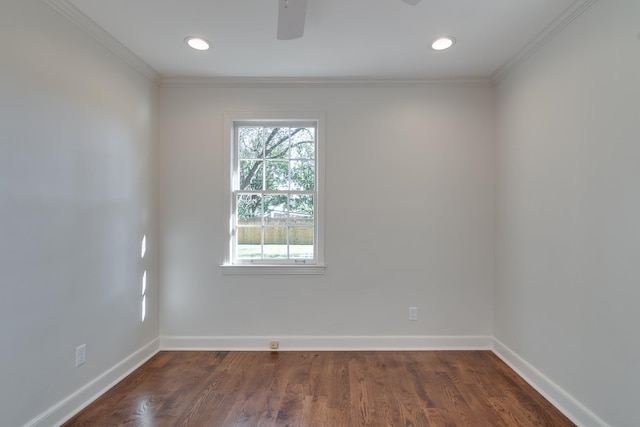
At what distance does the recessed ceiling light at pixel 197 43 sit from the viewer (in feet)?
7.34

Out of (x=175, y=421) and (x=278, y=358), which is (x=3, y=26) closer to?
(x=175, y=421)

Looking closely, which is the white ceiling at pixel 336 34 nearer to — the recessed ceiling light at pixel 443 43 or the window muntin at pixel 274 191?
the recessed ceiling light at pixel 443 43

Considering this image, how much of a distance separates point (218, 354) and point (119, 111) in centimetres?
215

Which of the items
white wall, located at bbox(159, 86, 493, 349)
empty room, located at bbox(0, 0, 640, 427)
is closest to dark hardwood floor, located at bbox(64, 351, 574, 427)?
empty room, located at bbox(0, 0, 640, 427)

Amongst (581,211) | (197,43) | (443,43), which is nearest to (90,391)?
(197,43)

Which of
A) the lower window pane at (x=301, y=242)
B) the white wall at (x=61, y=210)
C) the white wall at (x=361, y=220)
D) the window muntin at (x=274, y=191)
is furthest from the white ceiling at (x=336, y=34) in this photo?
the lower window pane at (x=301, y=242)

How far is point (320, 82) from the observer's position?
9.47 ft

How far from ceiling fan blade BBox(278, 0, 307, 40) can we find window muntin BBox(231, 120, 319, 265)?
4.25ft

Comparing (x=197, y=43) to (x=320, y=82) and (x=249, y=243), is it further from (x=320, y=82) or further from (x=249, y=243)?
(x=249, y=243)

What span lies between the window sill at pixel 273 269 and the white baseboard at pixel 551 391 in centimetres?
168

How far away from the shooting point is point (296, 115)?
9.57 ft

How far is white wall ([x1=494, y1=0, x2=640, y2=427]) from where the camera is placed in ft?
5.16

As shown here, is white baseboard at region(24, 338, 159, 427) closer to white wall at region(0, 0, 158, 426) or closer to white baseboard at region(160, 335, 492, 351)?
white wall at region(0, 0, 158, 426)

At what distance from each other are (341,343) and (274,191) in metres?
1.54
